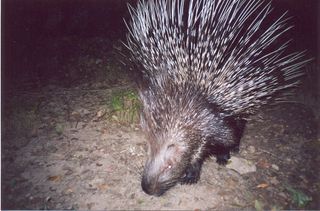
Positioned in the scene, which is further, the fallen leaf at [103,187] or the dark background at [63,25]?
the dark background at [63,25]

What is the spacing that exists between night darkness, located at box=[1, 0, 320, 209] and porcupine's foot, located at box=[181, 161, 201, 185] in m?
0.09

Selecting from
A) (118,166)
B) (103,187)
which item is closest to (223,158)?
(118,166)

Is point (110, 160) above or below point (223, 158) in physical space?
below

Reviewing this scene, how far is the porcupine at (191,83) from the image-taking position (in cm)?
245

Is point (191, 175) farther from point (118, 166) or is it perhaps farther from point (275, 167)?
point (275, 167)

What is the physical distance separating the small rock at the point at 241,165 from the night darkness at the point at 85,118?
57 mm

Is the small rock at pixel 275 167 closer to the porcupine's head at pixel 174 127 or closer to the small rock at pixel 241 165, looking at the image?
the small rock at pixel 241 165

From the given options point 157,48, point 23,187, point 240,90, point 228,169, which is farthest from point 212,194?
point 23,187

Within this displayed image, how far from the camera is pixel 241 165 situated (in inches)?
110

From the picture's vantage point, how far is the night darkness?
8.11 feet

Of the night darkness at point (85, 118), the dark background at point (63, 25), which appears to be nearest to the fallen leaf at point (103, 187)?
the night darkness at point (85, 118)

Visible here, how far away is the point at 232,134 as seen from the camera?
2.91 meters

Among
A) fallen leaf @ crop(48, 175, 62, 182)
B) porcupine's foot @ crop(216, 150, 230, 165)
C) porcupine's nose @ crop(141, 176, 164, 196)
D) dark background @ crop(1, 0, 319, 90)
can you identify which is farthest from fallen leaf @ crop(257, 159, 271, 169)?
dark background @ crop(1, 0, 319, 90)

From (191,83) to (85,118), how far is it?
3.49 ft
